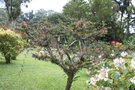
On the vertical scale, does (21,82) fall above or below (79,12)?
below

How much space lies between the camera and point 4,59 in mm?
14367

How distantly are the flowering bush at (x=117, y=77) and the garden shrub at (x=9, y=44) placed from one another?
944 centimetres

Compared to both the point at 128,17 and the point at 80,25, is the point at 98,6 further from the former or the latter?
the point at 80,25

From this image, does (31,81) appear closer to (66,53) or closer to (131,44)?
(66,53)

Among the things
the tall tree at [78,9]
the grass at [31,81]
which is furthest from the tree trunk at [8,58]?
the tall tree at [78,9]

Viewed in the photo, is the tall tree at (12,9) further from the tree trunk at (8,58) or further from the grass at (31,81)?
the grass at (31,81)

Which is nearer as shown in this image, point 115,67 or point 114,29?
point 115,67

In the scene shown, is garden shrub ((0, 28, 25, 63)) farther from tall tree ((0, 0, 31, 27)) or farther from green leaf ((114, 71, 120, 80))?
tall tree ((0, 0, 31, 27))

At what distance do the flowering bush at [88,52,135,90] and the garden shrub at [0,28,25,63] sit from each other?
9.44m

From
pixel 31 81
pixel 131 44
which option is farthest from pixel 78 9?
pixel 31 81

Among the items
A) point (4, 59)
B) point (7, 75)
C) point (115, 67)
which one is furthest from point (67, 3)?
point (115, 67)

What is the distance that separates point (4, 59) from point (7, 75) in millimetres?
3740

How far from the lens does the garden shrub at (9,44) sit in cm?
1323

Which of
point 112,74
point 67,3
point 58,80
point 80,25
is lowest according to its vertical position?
point 58,80
